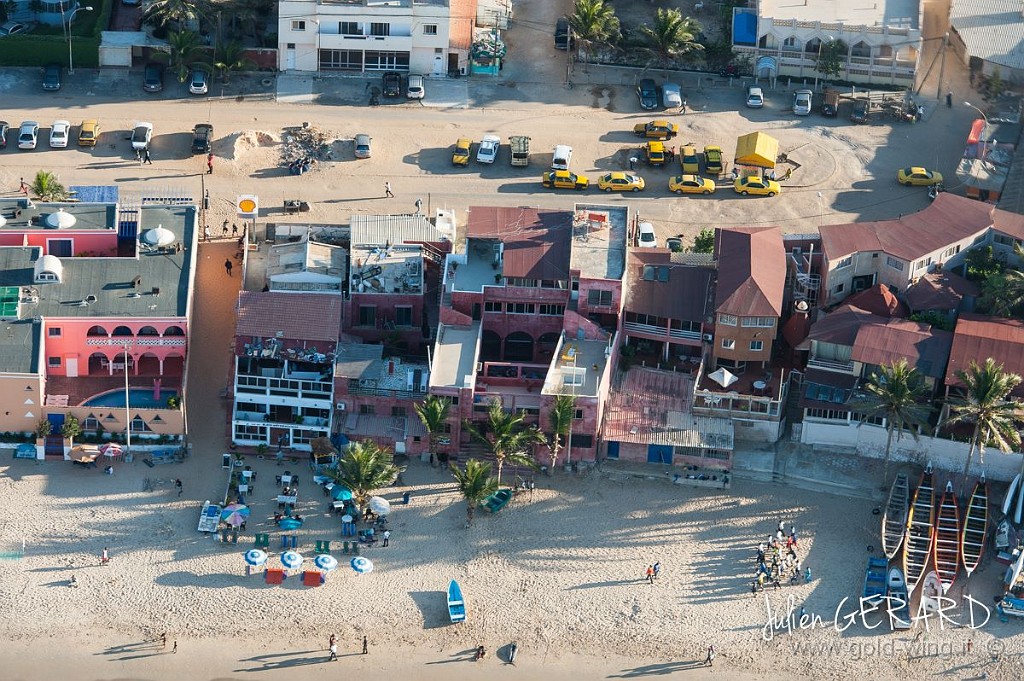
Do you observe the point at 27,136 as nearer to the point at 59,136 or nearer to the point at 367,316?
the point at 59,136

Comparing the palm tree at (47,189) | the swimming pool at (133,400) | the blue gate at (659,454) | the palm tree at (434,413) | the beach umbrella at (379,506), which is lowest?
the beach umbrella at (379,506)

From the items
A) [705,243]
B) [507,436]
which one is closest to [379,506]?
[507,436]

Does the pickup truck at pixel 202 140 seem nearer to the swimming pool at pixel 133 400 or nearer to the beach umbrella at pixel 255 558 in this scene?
the swimming pool at pixel 133 400

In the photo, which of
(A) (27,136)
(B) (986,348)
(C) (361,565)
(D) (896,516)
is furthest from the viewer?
(A) (27,136)

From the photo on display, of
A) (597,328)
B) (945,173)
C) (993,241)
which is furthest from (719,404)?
(945,173)

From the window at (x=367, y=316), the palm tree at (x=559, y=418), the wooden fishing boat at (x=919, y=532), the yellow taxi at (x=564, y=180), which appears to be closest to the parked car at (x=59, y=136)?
the window at (x=367, y=316)

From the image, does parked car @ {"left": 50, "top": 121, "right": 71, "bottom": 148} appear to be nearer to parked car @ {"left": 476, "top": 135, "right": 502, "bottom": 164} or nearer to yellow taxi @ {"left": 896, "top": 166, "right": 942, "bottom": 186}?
parked car @ {"left": 476, "top": 135, "right": 502, "bottom": 164}
